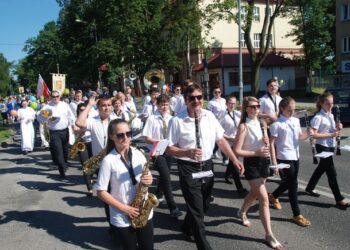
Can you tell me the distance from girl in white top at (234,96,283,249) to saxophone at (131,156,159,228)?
1737mm

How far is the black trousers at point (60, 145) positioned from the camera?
9.74m

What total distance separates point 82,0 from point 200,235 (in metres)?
53.9

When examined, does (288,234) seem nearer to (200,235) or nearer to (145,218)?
(200,235)

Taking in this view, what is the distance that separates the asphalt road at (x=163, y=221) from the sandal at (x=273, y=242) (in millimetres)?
76

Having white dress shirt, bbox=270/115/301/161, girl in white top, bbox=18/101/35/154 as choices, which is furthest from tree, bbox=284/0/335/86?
white dress shirt, bbox=270/115/301/161

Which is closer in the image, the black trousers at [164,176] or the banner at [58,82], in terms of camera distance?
the black trousers at [164,176]

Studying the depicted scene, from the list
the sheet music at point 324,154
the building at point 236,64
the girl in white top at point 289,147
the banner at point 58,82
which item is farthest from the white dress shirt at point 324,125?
the building at point 236,64

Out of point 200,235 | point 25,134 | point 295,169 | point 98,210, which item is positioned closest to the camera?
point 200,235

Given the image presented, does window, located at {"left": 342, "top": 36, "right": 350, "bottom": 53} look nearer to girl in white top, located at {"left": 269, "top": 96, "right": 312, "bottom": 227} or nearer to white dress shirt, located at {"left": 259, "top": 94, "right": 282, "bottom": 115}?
white dress shirt, located at {"left": 259, "top": 94, "right": 282, "bottom": 115}

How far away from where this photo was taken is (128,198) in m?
3.77

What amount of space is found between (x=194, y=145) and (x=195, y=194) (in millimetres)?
560

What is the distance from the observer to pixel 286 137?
19.2 ft

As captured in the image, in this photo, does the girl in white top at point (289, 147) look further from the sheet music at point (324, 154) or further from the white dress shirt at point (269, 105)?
the white dress shirt at point (269, 105)

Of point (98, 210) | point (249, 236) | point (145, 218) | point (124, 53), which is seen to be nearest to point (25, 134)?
point (98, 210)
